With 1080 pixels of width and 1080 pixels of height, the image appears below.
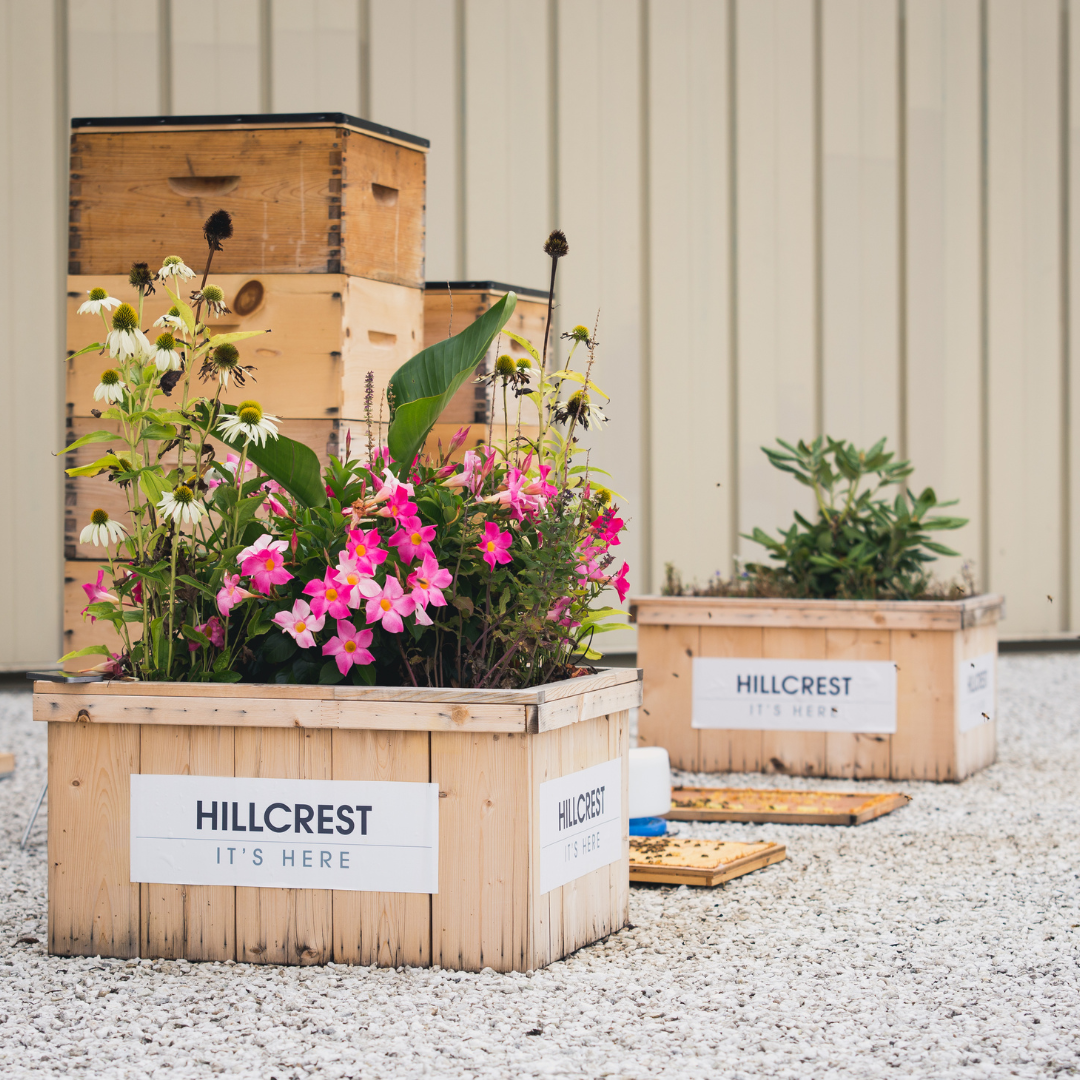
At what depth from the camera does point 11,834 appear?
12.1 ft

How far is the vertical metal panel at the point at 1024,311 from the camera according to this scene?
27.2ft

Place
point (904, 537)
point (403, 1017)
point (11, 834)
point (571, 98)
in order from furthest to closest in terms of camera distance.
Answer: point (571, 98) < point (904, 537) < point (11, 834) < point (403, 1017)

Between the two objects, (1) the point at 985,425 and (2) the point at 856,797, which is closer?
(2) the point at 856,797

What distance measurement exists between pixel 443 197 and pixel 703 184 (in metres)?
1.58

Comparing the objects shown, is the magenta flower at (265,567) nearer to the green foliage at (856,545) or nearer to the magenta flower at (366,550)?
the magenta flower at (366,550)

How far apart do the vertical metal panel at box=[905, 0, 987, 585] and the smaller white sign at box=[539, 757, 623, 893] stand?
6.02m

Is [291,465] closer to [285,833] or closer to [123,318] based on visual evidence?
[123,318]

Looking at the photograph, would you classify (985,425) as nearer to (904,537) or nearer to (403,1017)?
(904,537)

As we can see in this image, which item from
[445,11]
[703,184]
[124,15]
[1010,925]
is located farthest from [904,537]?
[124,15]

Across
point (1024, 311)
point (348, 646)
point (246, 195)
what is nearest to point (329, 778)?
point (348, 646)

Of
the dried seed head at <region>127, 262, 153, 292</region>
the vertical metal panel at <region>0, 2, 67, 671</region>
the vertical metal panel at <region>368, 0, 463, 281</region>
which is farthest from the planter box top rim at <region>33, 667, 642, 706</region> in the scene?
the vertical metal panel at <region>368, 0, 463, 281</region>

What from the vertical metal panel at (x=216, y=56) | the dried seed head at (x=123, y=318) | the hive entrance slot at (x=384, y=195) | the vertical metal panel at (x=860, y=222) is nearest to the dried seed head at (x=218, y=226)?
the dried seed head at (x=123, y=318)

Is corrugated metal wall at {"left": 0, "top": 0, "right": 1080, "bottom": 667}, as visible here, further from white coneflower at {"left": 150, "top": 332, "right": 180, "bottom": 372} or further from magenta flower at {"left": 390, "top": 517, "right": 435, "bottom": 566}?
magenta flower at {"left": 390, "top": 517, "right": 435, "bottom": 566}

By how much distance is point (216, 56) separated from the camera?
7.17 meters
